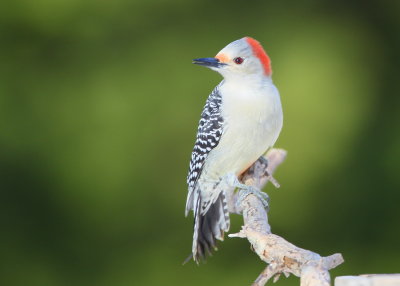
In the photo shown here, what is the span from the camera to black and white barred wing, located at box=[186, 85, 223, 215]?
10.6ft

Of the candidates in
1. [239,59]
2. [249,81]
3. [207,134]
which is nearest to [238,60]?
[239,59]

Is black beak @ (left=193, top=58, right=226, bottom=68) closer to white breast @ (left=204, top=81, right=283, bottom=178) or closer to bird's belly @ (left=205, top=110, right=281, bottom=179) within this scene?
white breast @ (left=204, top=81, right=283, bottom=178)

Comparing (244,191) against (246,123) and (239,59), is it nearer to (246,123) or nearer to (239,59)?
(246,123)

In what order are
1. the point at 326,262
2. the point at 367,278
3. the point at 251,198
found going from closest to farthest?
the point at 367,278, the point at 326,262, the point at 251,198

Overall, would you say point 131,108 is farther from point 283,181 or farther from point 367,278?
point 367,278

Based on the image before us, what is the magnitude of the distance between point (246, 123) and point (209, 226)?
1.86ft

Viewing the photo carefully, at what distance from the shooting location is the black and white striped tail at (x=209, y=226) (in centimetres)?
329

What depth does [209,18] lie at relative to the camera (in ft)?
17.5

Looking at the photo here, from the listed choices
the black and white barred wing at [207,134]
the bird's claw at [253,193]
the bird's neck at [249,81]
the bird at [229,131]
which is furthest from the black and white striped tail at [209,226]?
the bird's neck at [249,81]

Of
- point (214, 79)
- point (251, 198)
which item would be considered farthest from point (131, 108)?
point (251, 198)

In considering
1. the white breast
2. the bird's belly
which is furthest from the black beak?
the bird's belly

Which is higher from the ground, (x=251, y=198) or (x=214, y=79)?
(x=214, y=79)

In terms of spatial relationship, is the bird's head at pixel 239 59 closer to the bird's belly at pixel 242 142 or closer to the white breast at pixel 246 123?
the white breast at pixel 246 123

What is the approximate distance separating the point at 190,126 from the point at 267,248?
2.91 metres
